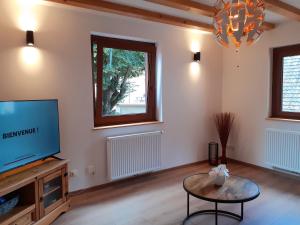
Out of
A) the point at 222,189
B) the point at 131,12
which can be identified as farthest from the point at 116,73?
the point at 222,189

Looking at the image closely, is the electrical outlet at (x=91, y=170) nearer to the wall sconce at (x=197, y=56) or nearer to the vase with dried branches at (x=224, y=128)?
the vase with dried branches at (x=224, y=128)

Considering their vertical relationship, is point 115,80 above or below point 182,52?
below

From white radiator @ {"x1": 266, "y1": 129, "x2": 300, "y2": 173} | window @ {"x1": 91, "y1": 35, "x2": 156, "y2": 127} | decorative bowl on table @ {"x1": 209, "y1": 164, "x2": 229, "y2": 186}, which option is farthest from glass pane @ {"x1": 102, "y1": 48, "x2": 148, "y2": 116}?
white radiator @ {"x1": 266, "y1": 129, "x2": 300, "y2": 173}

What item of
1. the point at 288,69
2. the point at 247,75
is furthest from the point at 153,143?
the point at 288,69

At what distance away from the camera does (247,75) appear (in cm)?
443

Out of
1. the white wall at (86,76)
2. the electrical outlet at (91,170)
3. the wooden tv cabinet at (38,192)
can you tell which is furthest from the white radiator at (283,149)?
the wooden tv cabinet at (38,192)

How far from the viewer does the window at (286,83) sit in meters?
3.90

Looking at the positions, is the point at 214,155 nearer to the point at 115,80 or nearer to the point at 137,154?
the point at 137,154

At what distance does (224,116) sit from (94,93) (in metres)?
2.42

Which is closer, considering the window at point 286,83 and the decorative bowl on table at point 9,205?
the decorative bowl on table at point 9,205

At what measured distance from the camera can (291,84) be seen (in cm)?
397

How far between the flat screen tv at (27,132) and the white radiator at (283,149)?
10.5ft

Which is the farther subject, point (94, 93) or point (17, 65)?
point (94, 93)

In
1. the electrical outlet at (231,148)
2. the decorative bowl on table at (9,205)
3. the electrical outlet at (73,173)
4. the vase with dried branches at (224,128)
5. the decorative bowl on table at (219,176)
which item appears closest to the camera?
the decorative bowl on table at (9,205)
